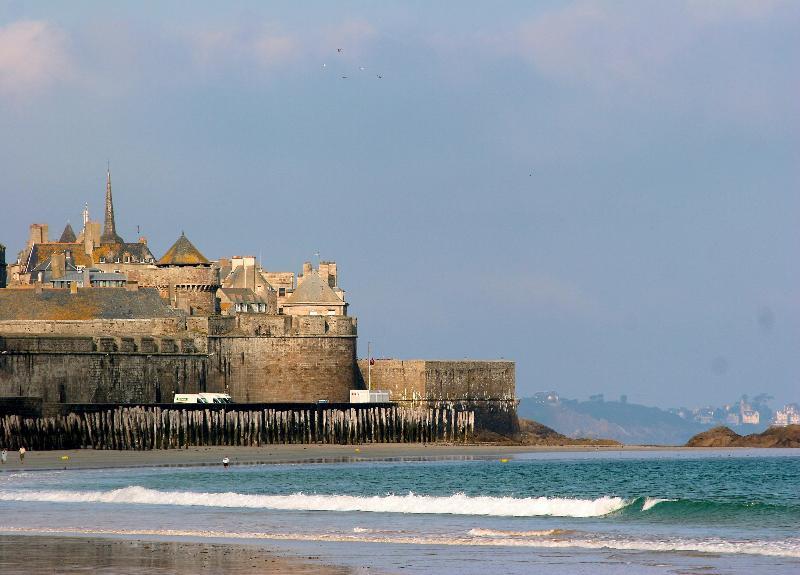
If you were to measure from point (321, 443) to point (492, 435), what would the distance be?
1191 cm

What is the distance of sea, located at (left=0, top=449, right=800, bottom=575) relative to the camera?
965 inches

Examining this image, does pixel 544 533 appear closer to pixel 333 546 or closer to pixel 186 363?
pixel 333 546

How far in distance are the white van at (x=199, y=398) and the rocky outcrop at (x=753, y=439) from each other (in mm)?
24377

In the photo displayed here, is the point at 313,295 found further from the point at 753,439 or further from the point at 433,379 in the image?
the point at 753,439

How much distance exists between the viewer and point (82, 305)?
2918 inches

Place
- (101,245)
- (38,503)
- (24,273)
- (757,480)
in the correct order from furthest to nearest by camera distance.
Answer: (101,245), (24,273), (757,480), (38,503)

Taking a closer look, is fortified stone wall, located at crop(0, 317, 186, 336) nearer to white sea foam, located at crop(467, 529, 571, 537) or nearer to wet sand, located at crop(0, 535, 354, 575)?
white sea foam, located at crop(467, 529, 571, 537)

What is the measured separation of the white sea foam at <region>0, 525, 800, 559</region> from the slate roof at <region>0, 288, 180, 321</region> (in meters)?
45.7

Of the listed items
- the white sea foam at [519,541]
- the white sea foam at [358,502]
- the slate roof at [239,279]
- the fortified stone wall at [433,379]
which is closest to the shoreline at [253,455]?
the fortified stone wall at [433,379]

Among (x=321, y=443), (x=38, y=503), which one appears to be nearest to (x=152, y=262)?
(x=321, y=443)

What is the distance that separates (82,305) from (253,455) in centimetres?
1901

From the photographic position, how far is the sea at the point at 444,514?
24500mm

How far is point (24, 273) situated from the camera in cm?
9625

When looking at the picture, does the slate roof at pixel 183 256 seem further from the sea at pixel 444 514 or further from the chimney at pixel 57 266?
the sea at pixel 444 514
